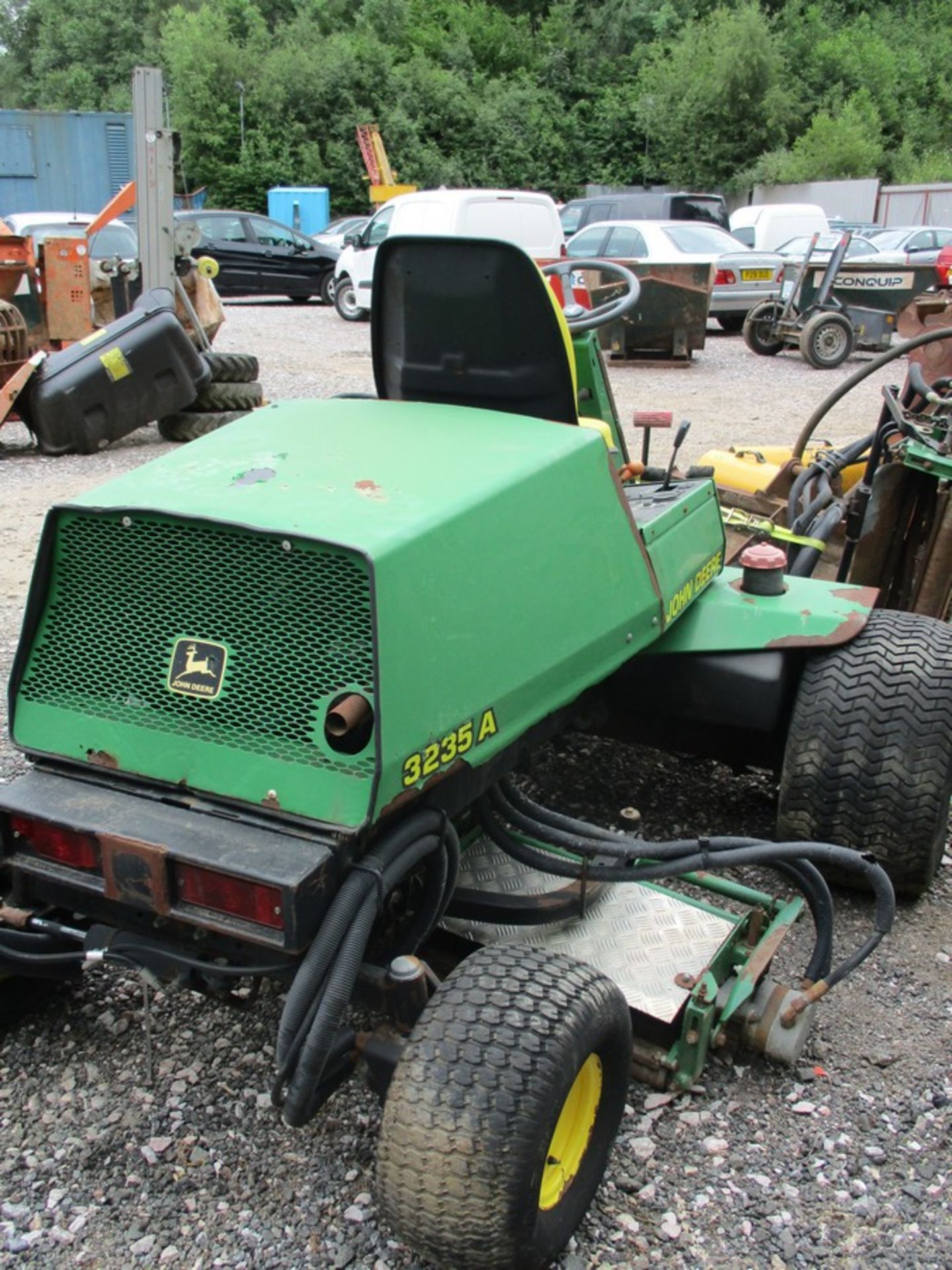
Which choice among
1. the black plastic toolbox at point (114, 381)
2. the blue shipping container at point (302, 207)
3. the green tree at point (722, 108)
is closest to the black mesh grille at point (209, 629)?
the black plastic toolbox at point (114, 381)

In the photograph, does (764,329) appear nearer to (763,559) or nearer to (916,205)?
(763,559)

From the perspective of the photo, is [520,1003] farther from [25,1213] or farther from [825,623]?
[825,623]

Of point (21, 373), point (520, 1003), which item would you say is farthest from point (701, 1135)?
point (21, 373)

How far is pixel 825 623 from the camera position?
366 centimetres

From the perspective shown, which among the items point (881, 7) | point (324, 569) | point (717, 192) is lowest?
point (717, 192)

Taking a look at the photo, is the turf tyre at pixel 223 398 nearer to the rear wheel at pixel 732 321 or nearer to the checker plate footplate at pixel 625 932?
the checker plate footplate at pixel 625 932

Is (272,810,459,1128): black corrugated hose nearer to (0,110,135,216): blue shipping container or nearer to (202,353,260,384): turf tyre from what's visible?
(202,353,260,384): turf tyre

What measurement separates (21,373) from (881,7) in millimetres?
44766

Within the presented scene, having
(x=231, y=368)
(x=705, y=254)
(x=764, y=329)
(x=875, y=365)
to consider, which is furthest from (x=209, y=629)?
(x=764, y=329)

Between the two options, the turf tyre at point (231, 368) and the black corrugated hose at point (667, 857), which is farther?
the turf tyre at point (231, 368)

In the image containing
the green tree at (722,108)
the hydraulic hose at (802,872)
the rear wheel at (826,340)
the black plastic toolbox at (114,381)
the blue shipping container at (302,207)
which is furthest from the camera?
the green tree at (722,108)

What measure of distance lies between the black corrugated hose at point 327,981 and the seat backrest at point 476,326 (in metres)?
1.33

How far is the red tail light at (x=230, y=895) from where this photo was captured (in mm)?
2277

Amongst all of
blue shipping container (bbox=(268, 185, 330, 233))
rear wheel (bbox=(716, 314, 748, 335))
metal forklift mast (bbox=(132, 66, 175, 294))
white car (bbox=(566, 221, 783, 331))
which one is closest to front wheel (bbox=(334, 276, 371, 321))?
white car (bbox=(566, 221, 783, 331))
